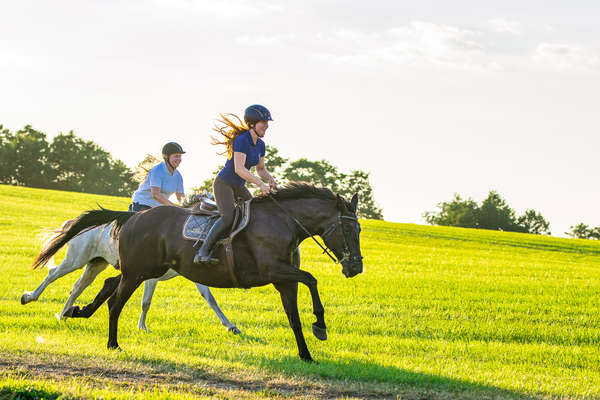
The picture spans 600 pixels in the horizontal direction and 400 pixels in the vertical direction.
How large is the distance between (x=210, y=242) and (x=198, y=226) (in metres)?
0.56

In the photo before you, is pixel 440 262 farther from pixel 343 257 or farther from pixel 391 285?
pixel 343 257

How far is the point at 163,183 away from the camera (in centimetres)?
1164

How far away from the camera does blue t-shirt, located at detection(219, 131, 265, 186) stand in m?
8.98

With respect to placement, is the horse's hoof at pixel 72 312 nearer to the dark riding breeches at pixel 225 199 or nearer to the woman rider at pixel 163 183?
the woman rider at pixel 163 183

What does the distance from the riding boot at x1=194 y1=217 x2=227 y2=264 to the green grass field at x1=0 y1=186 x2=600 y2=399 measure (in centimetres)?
138

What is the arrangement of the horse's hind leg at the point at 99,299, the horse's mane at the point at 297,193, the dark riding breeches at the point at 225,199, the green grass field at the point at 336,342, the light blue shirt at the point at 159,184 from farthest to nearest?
the light blue shirt at the point at 159,184 < the horse's hind leg at the point at 99,299 < the horse's mane at the point at 297,193 < the dark riding breeches at the point at 225,199 < the green grass field at the point at 336,342

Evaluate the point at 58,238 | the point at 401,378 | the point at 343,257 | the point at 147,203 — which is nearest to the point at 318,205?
the point at 343,257

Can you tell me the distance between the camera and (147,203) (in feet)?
38.9

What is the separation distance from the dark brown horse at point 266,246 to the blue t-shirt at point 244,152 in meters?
0.43

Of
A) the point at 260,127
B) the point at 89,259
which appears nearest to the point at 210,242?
the point at 260,127

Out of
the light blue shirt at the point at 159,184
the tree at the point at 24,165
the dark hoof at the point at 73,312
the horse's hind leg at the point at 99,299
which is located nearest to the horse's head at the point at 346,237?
the horse's hind leg at the point at 99,299

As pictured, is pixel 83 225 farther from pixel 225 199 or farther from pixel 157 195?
pixel 225 199

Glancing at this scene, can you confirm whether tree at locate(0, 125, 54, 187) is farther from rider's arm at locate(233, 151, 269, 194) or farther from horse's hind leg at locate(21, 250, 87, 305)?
rider's arm at locate(233, 151, 269, 194)

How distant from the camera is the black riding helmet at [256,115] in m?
8.98
